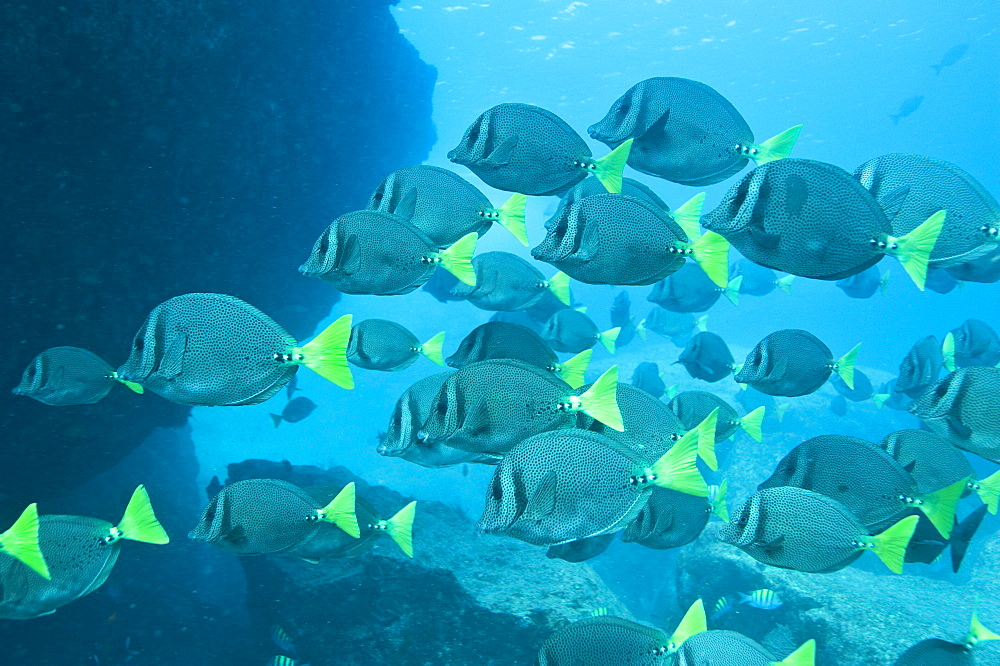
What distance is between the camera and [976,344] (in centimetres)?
594

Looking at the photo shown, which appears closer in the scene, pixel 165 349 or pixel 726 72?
pixel 165 349

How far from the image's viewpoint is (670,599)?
11570 millimetres

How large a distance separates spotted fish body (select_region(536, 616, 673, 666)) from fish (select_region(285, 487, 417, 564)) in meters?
1.31

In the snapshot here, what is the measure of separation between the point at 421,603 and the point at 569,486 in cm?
551

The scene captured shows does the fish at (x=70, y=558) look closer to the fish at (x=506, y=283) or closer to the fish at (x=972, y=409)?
the fish at (x=506, y=283)

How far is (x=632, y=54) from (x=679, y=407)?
30718 millimetres

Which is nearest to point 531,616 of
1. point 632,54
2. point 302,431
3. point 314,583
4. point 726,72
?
point 314,583

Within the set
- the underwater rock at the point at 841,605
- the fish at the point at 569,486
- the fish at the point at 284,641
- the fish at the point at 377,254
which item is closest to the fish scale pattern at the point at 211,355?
the fish at the point at 377,254

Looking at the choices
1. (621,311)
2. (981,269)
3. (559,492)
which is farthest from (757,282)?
(559,492)

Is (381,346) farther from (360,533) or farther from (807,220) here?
(807,220)

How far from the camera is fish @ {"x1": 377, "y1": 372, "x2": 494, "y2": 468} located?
141 inches

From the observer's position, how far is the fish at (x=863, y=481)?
303 cm

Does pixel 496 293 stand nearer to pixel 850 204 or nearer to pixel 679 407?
pixel 679 407

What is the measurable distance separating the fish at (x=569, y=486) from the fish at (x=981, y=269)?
3758mm
